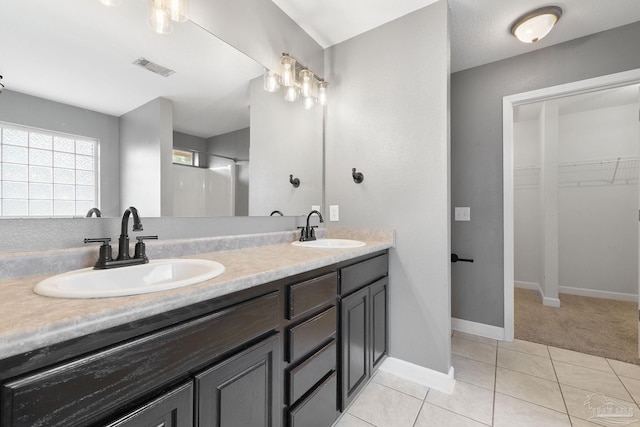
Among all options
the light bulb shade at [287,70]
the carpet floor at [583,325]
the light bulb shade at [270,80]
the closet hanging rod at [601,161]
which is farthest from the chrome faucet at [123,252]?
the closet hanging rod at [601,161]

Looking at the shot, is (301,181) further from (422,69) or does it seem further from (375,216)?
(422,69)

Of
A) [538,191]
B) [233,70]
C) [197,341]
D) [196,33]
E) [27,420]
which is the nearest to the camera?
[27,420]

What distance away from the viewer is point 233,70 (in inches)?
60.1

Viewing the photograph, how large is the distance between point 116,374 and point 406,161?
1.74 metres

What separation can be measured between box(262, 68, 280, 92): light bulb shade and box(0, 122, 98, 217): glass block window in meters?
1.02

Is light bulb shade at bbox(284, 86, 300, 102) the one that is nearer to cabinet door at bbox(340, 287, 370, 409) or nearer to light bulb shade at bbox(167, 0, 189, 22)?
light bulb shade at bbox(167, 0, 189, 22)

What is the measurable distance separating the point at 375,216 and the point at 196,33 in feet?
4.82

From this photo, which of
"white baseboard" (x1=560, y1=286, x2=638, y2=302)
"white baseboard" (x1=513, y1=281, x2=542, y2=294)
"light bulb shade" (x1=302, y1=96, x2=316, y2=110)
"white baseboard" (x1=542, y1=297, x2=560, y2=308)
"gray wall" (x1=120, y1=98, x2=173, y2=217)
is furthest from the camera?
"white baseboard" (x1=513, y1=281, x2=542, y2=294)

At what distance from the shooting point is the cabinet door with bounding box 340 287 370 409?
132 cm

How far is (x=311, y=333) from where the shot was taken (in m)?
1.10

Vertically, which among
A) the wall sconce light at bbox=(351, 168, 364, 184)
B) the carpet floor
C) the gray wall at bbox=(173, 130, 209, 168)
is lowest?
the carpet floor

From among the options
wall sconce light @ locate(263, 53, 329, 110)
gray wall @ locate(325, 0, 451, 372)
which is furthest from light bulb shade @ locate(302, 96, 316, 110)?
gray wall @ locate(325, 0, 451, 372)

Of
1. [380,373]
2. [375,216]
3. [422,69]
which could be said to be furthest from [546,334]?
[422,69]

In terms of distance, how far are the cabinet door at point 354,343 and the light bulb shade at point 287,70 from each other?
55.9 inches
